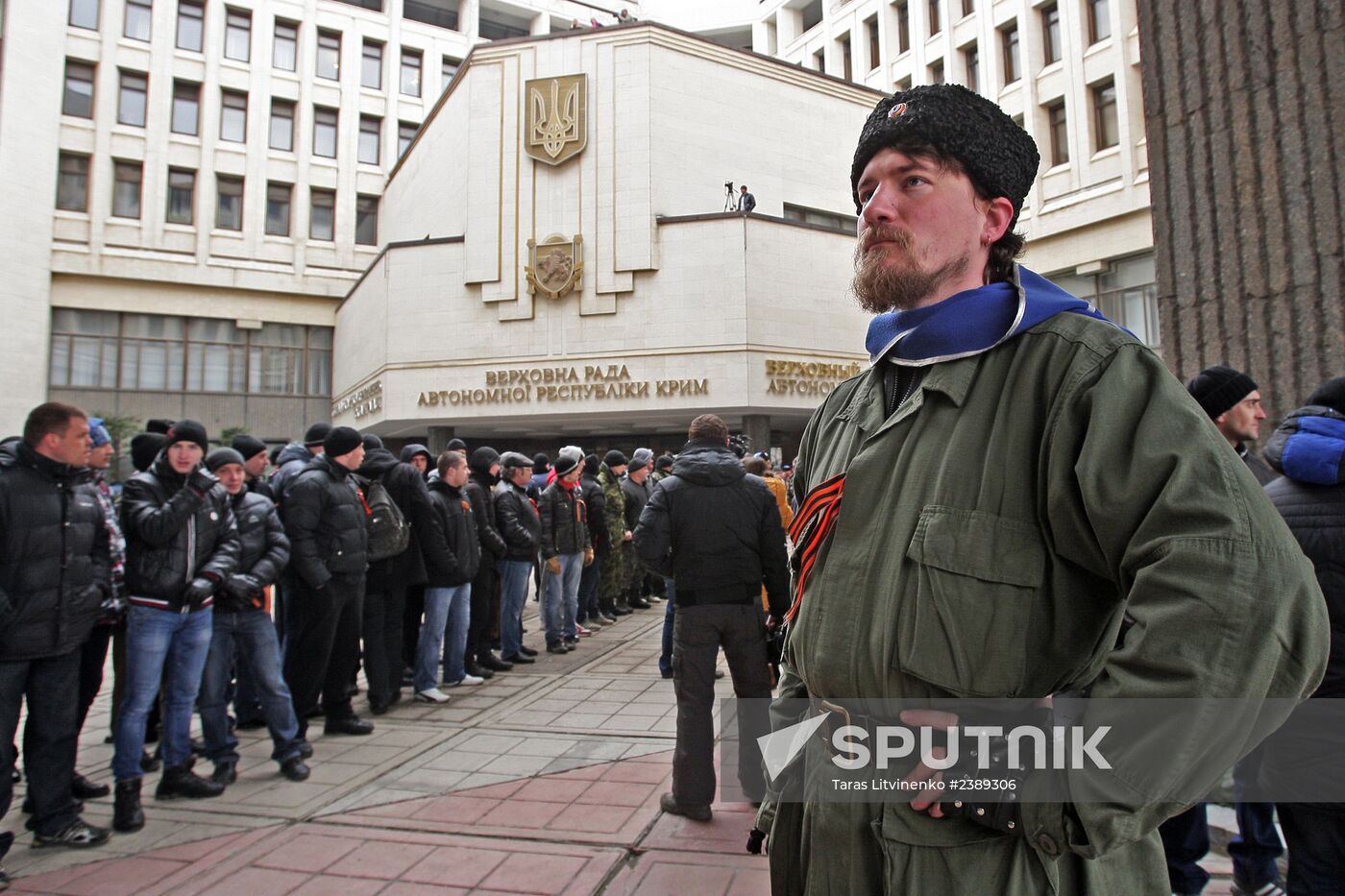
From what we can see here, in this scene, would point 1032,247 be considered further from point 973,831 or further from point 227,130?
point 227,130

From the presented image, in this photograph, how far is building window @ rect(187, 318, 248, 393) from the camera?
30.0 metres

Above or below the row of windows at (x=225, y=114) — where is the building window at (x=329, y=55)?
above

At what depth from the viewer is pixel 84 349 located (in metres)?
28.7

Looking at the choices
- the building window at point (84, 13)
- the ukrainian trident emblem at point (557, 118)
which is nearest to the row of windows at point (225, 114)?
the building window at point (84, 13)

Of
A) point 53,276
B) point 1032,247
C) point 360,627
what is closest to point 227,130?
point 53,276

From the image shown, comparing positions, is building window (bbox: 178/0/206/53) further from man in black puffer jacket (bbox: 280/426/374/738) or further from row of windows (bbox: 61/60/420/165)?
man in black puffer jacket (bbox: 280/426/374/738)

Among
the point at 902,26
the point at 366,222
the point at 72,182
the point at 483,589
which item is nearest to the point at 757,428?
the point at 483,589

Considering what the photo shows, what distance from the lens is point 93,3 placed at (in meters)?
28.9

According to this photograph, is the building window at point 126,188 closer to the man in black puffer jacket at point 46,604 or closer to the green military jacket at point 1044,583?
the man in black puffer jacket at point 46,604

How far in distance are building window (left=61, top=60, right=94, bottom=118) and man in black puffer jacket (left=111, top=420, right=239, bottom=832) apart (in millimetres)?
32228

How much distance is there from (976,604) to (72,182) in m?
35.9

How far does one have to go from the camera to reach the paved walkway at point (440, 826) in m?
3.27

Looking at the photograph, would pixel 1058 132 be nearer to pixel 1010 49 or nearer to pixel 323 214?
pixel 1010 49

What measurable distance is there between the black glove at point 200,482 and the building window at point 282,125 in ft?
104
